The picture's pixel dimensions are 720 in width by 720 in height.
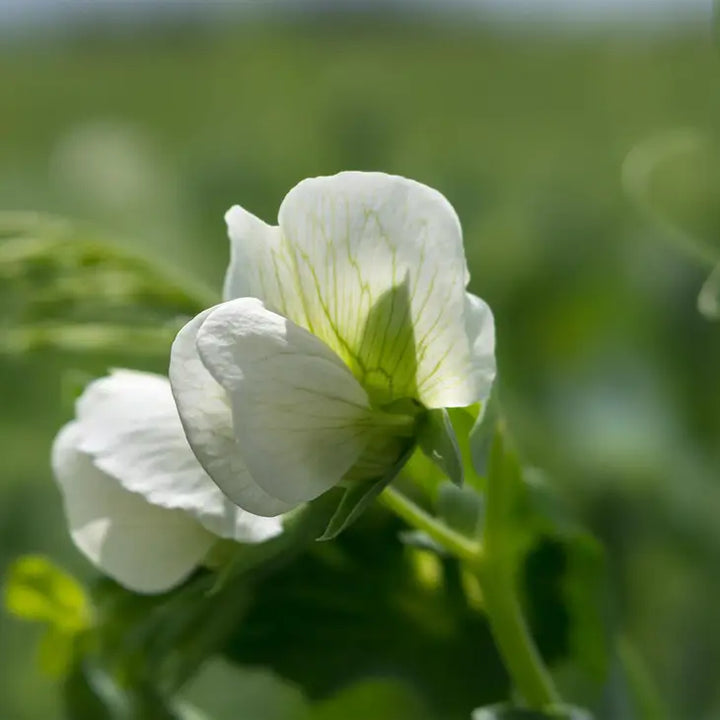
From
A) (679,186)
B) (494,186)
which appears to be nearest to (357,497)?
(679,186)

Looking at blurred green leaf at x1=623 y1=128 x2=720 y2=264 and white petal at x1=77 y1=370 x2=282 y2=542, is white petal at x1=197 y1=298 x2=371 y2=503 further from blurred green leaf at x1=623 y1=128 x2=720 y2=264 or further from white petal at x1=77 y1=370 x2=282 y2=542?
blurred green leaf at x1=623 y1=128 x2=720 y2=264

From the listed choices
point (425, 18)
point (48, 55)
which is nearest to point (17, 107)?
point (48, 55)

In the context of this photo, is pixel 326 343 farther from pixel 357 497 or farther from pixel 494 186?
pixel 494 186

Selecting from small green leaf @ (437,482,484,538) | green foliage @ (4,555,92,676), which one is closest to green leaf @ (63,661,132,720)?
green foliage @ (4,555,92,676)

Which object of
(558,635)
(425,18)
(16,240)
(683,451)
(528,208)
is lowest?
(425,18)

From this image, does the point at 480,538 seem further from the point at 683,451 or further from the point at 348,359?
the point at 683,451

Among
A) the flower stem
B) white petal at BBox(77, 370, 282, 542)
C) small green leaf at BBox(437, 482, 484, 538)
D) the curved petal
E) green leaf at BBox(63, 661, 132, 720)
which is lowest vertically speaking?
green leaf at BBox(63, 661, 132, 720)
